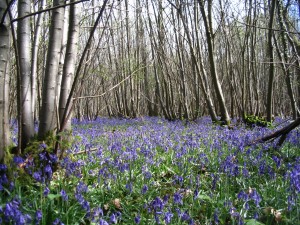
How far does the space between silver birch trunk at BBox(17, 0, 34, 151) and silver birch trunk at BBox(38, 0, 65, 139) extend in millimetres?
167

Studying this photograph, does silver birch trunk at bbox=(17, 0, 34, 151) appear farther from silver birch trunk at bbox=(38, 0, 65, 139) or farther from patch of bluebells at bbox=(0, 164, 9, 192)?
patch of bluebells at bbox=(0, 164, 9, 192)

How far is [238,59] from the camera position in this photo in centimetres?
1816

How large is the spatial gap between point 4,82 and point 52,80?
0.96 metres

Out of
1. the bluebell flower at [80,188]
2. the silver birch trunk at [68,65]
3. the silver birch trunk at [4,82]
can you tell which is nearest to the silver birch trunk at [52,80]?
the silver birch trunk at [68,65]

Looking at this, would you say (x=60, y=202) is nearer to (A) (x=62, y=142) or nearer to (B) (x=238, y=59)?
(A) (x=62, y=142)

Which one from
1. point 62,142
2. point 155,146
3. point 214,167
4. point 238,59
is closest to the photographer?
point 62,142

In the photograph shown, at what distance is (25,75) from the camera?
4039 mm

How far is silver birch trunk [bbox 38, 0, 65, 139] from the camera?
153 inches

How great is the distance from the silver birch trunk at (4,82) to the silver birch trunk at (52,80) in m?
0.64

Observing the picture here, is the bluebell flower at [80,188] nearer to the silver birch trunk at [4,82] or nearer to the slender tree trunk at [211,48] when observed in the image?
the silver birch trunk at [4,82]

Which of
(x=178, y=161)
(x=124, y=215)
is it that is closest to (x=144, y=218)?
(x=124, y=215)

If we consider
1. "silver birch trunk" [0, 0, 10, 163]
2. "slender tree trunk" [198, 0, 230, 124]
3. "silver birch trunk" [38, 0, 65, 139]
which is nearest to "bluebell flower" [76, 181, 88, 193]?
"silver birch trunk" [0, 0, 10, 163]

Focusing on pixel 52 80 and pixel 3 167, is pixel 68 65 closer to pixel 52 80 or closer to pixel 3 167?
pixel 52 80

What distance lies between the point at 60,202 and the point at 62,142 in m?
1.04
